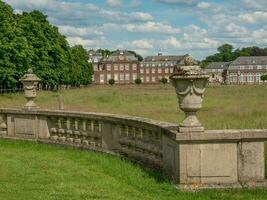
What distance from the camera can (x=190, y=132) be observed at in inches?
335

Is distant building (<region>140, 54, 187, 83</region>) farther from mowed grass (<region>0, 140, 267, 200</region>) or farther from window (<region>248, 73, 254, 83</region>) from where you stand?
mowed grass (<region>0, 140, 267, 200</region>)

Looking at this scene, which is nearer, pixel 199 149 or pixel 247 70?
pixel 199 149

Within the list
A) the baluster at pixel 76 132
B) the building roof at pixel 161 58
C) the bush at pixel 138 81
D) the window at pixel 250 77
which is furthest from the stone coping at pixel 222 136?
the building roof at pixel 161 58

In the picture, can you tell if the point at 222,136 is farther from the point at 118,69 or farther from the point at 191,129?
the point at 118,69

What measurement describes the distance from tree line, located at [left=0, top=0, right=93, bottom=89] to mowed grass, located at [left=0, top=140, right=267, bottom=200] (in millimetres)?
43510

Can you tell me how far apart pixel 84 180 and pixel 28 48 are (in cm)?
5284

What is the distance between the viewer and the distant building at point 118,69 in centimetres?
17950

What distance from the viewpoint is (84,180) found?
938 centimetres

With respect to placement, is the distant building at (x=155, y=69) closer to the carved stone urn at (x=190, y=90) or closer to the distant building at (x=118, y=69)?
the distant building at (x=118, y=69)

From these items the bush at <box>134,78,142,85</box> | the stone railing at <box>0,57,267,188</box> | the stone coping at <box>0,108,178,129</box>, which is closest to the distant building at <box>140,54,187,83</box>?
the bush at <box>134,78,142,85</box>

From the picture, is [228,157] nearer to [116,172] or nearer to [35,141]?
[116,172]

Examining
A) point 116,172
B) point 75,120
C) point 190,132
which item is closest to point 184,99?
point 190,132

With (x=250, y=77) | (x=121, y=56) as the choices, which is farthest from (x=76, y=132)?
(x=250, y=77)

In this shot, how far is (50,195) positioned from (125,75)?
172349 mm
